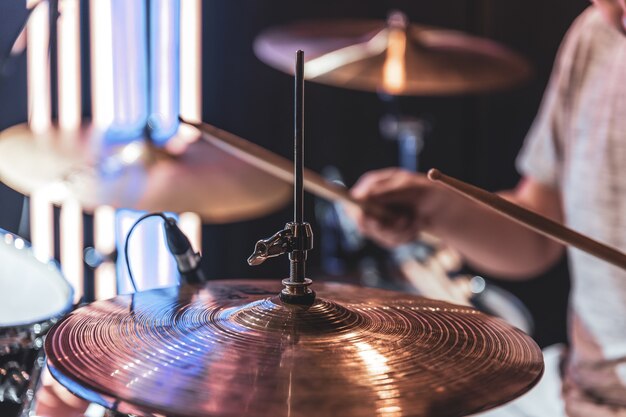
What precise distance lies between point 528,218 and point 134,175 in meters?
0.89

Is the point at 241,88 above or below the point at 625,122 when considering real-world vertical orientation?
below

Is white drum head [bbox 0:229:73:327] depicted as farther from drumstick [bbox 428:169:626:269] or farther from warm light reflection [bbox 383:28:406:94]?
warm light reflection [bbox 383:28:406:94]

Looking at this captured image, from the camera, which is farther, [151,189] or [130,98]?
[130,98]

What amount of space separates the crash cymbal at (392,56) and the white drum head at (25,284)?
2.86 feet

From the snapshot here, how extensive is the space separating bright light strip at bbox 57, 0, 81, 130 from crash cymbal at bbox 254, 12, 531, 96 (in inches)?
23.2

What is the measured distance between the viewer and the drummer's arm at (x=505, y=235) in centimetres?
135

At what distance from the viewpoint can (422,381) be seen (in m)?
0.58

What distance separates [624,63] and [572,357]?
0.46 m

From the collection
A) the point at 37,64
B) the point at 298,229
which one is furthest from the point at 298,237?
the point at 37,64

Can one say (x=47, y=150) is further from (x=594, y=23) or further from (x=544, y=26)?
(x=544, y=26)

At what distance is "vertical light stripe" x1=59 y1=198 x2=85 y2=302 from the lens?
7.10 ft

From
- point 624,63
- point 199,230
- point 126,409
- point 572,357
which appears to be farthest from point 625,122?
point 199,230

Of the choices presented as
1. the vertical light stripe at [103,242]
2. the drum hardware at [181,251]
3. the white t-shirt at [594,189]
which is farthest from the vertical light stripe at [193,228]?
the drum hardware at [181,251]

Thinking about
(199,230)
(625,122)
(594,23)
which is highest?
(594,23)
